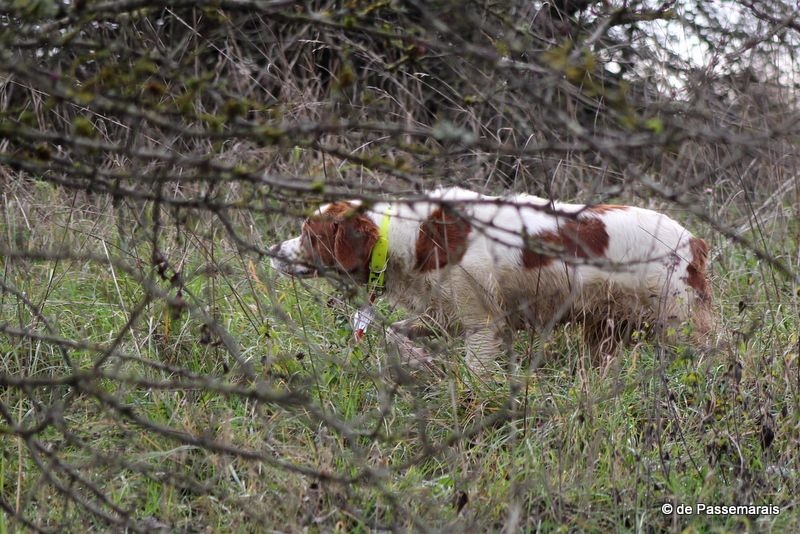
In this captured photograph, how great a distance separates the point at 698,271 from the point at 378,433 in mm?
2343

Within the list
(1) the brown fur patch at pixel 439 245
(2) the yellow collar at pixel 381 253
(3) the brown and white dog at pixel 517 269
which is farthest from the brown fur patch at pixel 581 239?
(2) the yellow collar at pixel 381 253

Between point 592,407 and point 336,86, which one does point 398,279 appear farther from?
point 336,86

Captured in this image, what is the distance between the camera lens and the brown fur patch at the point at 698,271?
4125 mm

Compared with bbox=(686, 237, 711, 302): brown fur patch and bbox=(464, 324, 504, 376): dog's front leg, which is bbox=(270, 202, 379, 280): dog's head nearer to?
bbox=(464, 324, 504, 376): dog's front leg

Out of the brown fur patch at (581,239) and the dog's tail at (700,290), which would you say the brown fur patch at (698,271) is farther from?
the brown fur patch at (581,239)

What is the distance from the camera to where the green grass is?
273cm

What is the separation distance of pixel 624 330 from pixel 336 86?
282 cm

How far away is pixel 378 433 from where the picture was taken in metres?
2.25

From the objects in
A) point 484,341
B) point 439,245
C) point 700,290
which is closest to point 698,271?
point 700,290

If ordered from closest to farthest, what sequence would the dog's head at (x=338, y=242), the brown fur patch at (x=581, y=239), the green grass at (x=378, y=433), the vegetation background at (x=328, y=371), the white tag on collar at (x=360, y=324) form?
1. the vegetation background at (x=328, y=371)
2. the green grass at (x=378, y=433)
3. the white tag on collar at (x=360, y=324)
4. the brown fur patch at (x=581, y=239)
5. the dog's head at (x=338, y=242)

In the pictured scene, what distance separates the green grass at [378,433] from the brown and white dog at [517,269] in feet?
0.58

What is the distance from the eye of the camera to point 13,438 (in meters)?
3.18

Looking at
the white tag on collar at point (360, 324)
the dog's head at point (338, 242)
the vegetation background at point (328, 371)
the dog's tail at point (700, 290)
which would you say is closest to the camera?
the vegetation background at point (328, 371)

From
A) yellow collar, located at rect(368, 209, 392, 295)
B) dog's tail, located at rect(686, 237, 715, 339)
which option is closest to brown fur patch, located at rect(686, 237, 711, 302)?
dog's tail, located at rect(686, 237, 715, 339)
